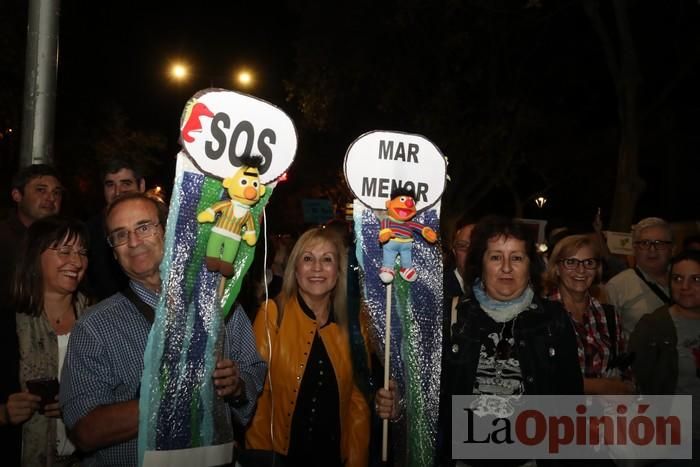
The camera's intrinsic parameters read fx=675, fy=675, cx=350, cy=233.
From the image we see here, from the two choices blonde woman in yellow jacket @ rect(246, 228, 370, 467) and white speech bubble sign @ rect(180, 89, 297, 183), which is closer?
white speech bubble sign @ rect(180, 89, 297, 183)

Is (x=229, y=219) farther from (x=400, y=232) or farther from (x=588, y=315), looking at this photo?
Answer: (x=588, y=315)

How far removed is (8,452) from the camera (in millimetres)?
3232

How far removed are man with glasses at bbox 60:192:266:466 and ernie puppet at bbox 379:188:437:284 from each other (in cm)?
91

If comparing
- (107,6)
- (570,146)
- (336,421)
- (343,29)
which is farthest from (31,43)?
(570,146)

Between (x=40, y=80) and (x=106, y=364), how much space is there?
2863 mm

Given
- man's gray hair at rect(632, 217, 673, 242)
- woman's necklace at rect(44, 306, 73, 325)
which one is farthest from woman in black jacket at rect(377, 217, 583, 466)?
man's gray hair at rect(632, 217, 673, 242)

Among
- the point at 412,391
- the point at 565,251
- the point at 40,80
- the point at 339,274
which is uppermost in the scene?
the point at 40,80

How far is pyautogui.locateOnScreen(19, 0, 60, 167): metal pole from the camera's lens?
4.77 meters

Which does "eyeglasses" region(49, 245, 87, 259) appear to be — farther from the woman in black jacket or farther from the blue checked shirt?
the woman in black jacket

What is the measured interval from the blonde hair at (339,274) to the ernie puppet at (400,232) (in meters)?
0.36

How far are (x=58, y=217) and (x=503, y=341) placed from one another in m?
2.50

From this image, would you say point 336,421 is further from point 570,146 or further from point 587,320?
point 570,146

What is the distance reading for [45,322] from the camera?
11.2ft

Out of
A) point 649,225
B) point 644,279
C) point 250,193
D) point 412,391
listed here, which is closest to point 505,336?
point 412,391
